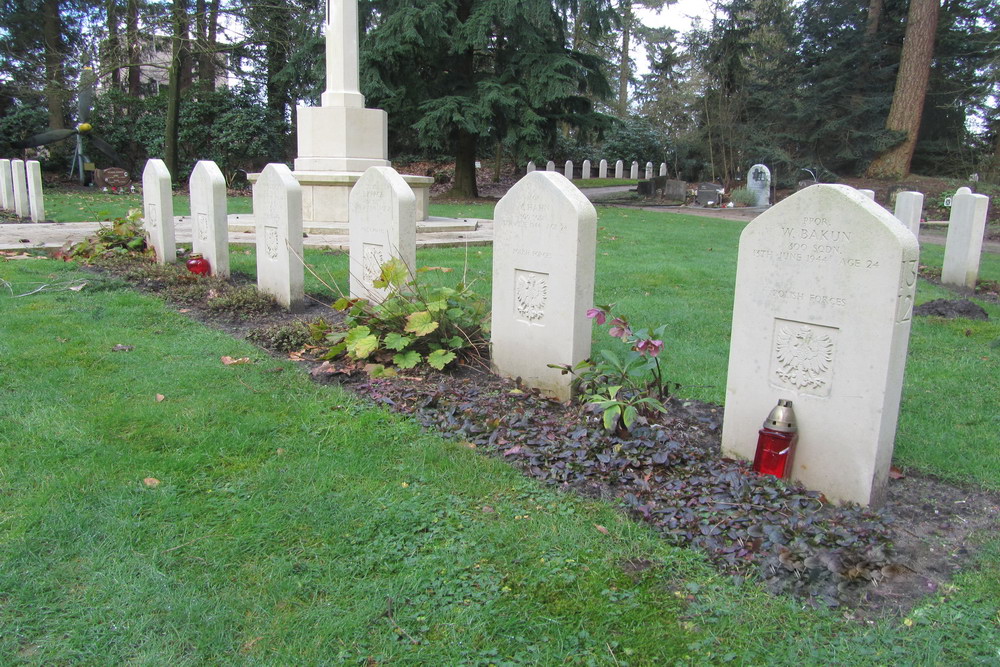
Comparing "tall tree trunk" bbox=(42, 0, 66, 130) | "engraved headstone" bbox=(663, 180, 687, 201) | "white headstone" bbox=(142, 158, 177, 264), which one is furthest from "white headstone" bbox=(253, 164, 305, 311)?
"tall tree trunk" bbox=(42, 0, 66, 130)

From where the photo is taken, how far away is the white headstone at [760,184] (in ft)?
77.6

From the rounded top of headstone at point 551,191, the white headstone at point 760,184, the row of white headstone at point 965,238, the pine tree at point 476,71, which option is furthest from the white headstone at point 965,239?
the white headstone at point 760,184

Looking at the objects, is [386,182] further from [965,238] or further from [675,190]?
[675,190]

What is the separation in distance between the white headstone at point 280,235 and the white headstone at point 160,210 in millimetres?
1893

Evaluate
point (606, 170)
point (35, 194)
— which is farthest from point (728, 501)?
point (606, 170)

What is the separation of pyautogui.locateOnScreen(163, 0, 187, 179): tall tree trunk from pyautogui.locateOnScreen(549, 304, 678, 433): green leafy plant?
19371 millimetres

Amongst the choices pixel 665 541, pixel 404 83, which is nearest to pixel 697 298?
pixel 665 541

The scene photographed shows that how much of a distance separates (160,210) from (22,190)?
27.1 ft

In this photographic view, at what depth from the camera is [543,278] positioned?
14.8 ft

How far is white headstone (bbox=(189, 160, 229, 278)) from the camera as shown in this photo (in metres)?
7.71

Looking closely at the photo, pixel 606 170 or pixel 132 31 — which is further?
pixel 606 170

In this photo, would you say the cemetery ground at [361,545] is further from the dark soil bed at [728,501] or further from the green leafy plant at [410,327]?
the green leafy plant at [410,327]

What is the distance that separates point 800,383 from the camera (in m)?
3.38

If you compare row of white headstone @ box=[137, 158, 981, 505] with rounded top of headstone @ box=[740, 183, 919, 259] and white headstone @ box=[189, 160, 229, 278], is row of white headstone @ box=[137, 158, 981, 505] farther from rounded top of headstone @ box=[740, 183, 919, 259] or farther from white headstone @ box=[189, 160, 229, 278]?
white headstone @ box=[189, 160, 229, 278]
